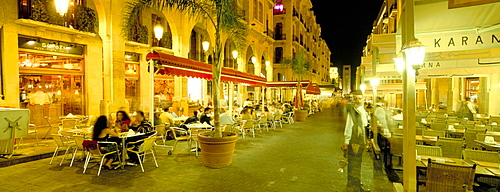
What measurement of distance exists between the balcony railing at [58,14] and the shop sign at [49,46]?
0.96 meters

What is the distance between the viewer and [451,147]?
5.50 meters

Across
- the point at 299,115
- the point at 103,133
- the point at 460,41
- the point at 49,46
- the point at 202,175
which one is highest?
the point at 49,46

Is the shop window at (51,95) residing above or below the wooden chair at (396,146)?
above

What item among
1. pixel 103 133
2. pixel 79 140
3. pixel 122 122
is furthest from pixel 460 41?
pixel 79 140

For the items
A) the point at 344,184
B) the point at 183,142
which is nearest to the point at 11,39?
the point at 183,142

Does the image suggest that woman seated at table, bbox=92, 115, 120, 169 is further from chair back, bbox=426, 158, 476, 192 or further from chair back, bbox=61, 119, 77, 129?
chair back, bbox=426, 158, 476, 192

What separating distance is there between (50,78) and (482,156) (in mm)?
15569

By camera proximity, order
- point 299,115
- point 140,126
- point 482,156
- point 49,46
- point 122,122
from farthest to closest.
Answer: point 299,115
point 49,46
point 122,122
point 140,126
point 482,156

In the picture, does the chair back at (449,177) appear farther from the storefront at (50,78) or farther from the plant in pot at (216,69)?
the storefront at (50,78)

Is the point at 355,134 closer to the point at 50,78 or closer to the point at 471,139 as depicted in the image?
the point at 471,139

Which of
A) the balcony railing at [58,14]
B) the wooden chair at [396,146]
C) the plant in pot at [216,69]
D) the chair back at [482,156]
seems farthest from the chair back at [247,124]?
the balcony railing at [58,14]

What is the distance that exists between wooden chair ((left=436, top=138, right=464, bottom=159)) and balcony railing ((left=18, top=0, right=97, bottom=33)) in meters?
14.0

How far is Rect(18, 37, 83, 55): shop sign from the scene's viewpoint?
35.6 ft

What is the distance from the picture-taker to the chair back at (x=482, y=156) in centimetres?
460
